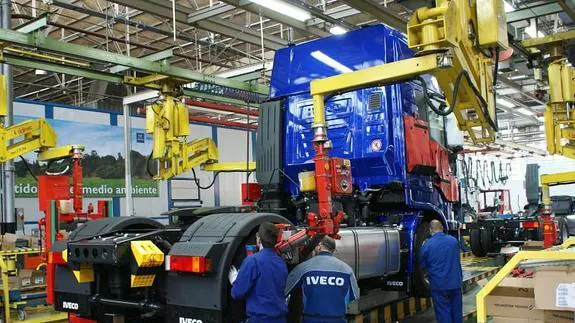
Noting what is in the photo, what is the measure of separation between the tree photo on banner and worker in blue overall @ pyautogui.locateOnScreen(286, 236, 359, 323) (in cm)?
1001

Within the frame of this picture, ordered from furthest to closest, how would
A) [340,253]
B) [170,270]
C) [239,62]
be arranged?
1. [239,62]
2. [340,253]
3. [170,270]

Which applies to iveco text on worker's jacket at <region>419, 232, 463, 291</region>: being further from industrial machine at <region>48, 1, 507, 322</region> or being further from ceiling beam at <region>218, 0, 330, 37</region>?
ceiling beam at <region>218, 0, 330, 37</region>

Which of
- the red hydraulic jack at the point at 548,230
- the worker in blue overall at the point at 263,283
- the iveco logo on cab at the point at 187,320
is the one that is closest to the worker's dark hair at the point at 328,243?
the worker in blue overall at the point at 263,283

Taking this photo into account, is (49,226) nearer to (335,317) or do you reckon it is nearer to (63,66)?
(63,66)

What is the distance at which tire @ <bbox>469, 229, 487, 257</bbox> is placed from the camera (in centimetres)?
1366

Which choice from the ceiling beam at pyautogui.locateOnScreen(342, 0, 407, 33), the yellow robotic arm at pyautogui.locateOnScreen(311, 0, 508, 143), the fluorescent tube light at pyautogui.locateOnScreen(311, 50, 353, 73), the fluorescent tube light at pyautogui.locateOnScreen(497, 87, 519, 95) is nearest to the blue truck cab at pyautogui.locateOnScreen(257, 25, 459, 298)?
the fluorescent tube light at pyautogui.locateOnScreen(311, 50, 353, 73)

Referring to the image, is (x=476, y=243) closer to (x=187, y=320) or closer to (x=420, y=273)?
(x=420, y=273)

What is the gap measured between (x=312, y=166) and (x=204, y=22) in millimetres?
5845

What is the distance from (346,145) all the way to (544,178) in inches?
237

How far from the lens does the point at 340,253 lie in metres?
5.03

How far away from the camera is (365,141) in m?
6.29

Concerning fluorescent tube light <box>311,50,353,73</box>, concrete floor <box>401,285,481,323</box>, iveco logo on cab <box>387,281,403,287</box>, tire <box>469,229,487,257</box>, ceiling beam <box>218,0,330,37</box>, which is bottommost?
concrete floor <box>401,285,481,323</box>

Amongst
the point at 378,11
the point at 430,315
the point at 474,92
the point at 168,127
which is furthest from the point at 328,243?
the point at 378,11

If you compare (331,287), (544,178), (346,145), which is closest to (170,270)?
(331,287)
